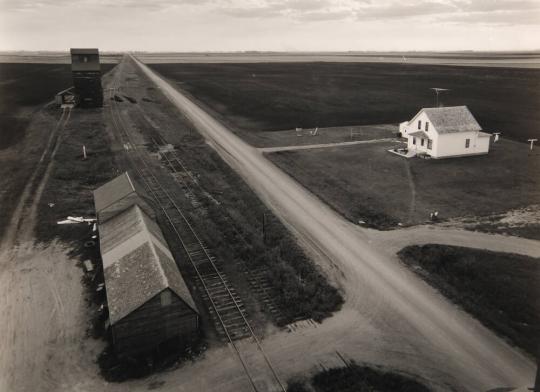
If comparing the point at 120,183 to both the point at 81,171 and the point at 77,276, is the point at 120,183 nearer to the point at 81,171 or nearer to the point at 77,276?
the point at 77,276

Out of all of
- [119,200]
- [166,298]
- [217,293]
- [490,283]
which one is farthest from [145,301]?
[490,283]

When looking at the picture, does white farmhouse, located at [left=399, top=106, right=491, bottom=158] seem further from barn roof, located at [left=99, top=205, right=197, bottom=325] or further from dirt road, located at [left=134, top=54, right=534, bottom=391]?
barn roof, located at [left=99, top=205, right=197, bottom=325]

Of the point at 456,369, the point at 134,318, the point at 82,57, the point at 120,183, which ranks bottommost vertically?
the point at 456,369

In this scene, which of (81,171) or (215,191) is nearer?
(215,191)

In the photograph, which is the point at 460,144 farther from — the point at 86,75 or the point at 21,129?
the point at 86,75

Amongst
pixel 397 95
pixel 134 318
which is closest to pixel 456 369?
pixel 134 318
